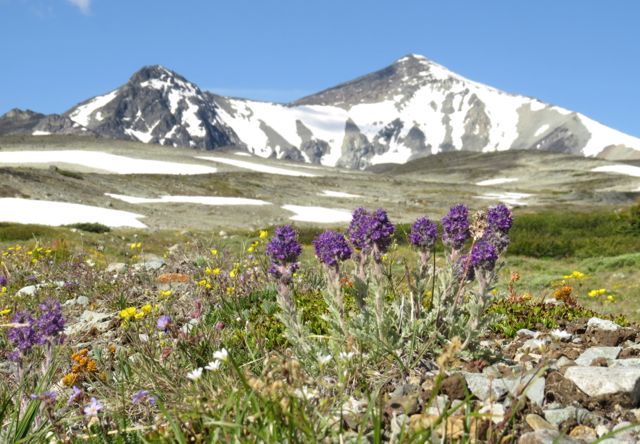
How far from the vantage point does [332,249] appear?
4.49m

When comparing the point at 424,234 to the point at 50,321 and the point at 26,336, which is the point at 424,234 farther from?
the point at 26,336

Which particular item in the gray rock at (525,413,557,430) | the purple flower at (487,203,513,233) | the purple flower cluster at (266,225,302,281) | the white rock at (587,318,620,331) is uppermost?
the purple flower at (487,203,513,233)

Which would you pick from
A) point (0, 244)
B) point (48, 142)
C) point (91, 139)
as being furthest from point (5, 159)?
point (0, 244)

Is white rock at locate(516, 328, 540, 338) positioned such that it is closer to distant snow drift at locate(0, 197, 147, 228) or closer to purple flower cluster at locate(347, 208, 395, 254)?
purple flower cluster at locate(347, 208, 395, 254)

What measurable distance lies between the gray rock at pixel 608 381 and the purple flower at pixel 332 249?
1.94 metres

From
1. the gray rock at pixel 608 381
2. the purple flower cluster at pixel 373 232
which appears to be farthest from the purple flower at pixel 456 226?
the gray rock at pixel 608 381

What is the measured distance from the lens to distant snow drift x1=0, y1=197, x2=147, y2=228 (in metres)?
34.0

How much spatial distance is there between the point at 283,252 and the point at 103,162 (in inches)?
4053

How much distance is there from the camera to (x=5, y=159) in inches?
3625

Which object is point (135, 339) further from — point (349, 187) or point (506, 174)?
point (506, 174)

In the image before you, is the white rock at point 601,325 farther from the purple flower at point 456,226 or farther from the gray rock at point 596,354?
the purple flower at point 456,226

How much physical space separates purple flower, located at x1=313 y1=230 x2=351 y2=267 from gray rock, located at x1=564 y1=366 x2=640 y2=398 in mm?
1939

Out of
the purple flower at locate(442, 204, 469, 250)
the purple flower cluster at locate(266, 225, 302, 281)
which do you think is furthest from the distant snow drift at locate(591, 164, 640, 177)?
the purple flower cluster at locate(266, 225, 302, 281)

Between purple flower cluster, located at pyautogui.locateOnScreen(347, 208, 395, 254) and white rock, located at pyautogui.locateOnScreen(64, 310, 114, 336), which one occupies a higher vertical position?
purple flower cluster, located at pyautogui.locateOnScreen(347, 208, 395, 254)
